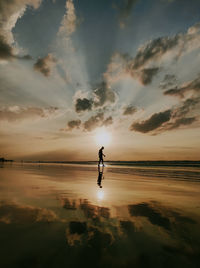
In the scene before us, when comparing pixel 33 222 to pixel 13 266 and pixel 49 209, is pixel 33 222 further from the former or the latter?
pixel 13 266

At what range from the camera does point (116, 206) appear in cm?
441

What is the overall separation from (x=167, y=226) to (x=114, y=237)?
1.18m

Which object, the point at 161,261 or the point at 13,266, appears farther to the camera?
the point at 161,261

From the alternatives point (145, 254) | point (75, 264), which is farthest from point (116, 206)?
point (75, 264)

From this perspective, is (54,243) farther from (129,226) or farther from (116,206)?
(116,206)

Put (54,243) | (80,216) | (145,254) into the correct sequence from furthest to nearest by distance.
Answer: (80,216)
(54,243)
(145,254)

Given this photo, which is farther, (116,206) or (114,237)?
(116,206)

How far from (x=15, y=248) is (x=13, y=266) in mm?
421

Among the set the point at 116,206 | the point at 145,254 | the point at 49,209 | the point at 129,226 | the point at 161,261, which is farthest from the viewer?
the point at 116,206

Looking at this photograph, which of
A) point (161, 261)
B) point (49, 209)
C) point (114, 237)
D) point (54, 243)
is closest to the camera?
point (161, 261)

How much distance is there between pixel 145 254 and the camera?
85.0 inches

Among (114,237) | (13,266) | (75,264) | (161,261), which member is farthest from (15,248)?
(161,261)

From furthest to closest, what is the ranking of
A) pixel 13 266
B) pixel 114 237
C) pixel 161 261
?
pixel 114 237 → pixel 161 261 → pixel 13 266

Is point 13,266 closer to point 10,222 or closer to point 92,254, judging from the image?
point 92,254
